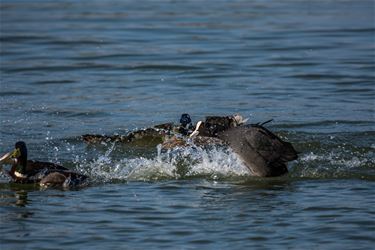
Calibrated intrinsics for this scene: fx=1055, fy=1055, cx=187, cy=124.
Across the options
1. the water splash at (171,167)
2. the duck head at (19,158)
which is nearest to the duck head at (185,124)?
the water splash at (171,167)

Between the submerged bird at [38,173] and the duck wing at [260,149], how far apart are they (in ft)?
5.39

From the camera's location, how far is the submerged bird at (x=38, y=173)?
10.7m

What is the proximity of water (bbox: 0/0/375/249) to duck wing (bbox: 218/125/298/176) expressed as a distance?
209mm

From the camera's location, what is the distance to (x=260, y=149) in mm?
10891

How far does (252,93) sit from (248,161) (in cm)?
607

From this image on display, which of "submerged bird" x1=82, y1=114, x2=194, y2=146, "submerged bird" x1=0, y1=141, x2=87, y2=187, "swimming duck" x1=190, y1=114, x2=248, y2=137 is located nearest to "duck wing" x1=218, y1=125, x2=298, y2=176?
"swimming duck" x1=190, y1=114, x2=248, y2=137

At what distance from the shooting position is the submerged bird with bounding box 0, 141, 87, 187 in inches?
420

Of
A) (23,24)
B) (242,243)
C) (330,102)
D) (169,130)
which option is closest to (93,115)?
(169,130)

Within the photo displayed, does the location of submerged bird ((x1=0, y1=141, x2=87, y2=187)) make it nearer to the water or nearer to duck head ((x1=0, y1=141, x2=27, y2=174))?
duck head ((x1=0, y1=141, x2=27, y2=174))

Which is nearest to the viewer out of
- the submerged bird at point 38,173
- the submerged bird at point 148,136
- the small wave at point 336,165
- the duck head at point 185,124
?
the submerged bird at point 38,173

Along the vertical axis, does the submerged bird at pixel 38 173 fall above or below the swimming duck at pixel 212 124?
below

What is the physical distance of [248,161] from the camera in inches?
432

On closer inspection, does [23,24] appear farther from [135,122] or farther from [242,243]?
[242,243]

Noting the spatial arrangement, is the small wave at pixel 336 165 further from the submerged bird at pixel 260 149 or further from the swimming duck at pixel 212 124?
the swimming duck at pixel 212 124
